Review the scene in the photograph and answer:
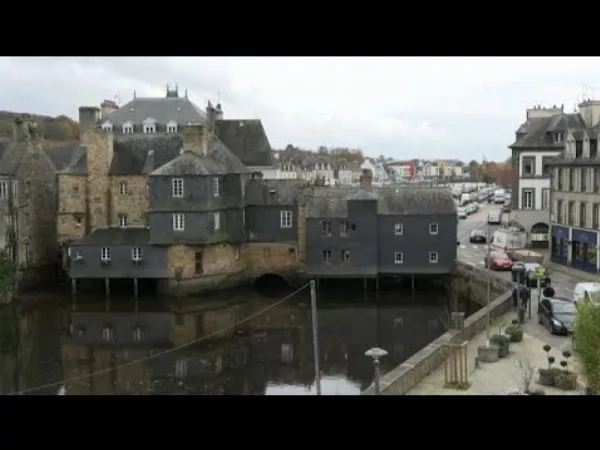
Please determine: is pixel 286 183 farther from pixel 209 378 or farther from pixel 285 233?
pixel 209 378

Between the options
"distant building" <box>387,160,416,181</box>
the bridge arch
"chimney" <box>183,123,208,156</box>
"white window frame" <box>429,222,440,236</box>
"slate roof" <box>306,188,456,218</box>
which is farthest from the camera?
"distant building" <box>387,160,416,181</box>

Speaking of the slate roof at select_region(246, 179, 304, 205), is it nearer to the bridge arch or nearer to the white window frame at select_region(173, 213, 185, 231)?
the bridge arch

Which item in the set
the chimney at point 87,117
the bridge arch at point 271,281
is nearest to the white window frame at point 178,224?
the bridge arch at point 271,281

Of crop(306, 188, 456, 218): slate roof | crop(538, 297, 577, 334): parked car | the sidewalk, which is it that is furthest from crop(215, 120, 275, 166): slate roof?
the sidewalk

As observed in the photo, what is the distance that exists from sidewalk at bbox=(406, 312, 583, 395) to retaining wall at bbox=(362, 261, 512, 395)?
149 mm

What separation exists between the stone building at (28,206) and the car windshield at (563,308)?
22278mm

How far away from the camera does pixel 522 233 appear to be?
3700 cm

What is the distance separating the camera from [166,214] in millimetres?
32031

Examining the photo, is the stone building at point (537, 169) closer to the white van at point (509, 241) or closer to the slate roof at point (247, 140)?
the white van at point (509, 241)

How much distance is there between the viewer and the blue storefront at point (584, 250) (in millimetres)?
28969

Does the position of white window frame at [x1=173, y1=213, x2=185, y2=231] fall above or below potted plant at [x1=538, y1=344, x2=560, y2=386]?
above

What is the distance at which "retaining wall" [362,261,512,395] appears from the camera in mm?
12898
